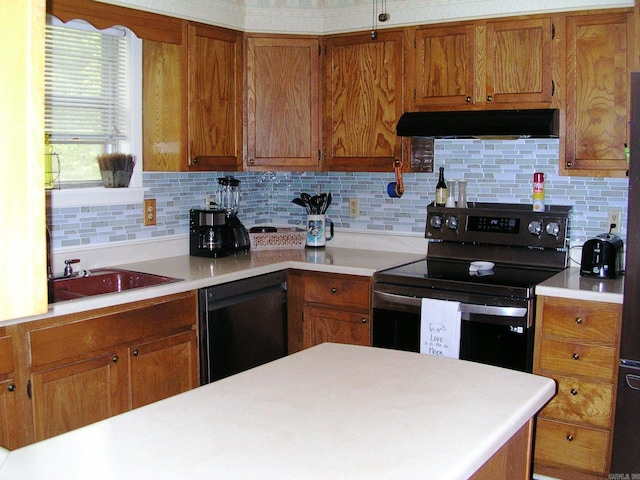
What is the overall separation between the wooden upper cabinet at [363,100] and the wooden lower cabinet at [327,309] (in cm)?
67

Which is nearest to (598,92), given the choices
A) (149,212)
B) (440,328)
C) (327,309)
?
(440,328)

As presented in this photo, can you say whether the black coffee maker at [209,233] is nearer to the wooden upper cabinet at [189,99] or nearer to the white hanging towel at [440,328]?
the wooden upper cabinet at [189,99]

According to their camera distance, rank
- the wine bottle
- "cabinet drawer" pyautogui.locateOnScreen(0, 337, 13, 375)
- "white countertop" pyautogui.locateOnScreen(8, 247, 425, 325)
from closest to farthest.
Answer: "cabinet drawer" pyautogui.locateOnScreen(0, 337, 13, 375) < "white countertop" pyautogui.locateOnScreen(8, 247, 425, 325) < the wine bottle

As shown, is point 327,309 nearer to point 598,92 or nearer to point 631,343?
point 631,343

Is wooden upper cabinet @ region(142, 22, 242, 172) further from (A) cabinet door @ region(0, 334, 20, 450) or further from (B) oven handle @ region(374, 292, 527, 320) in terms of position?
(A) cabinet door @ region(0, 334, 20, 450)

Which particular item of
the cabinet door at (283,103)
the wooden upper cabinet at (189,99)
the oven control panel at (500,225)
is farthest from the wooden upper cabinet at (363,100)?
the wooden upper cabinet at (189,99)

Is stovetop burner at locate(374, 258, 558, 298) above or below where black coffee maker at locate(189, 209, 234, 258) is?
below

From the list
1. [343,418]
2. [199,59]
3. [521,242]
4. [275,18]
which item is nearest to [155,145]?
[199,59]

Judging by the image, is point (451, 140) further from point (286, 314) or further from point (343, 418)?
point (343, 418)

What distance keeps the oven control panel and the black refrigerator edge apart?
2.52 feet

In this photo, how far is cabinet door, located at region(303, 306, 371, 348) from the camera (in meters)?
3.62

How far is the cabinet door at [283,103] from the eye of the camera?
13.0 feet

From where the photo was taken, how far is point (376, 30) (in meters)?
3.85

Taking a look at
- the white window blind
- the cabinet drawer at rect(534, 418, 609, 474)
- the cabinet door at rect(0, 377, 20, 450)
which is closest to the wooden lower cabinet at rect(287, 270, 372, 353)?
the cabinet drawer at rect(534, 418, 609, 474)
